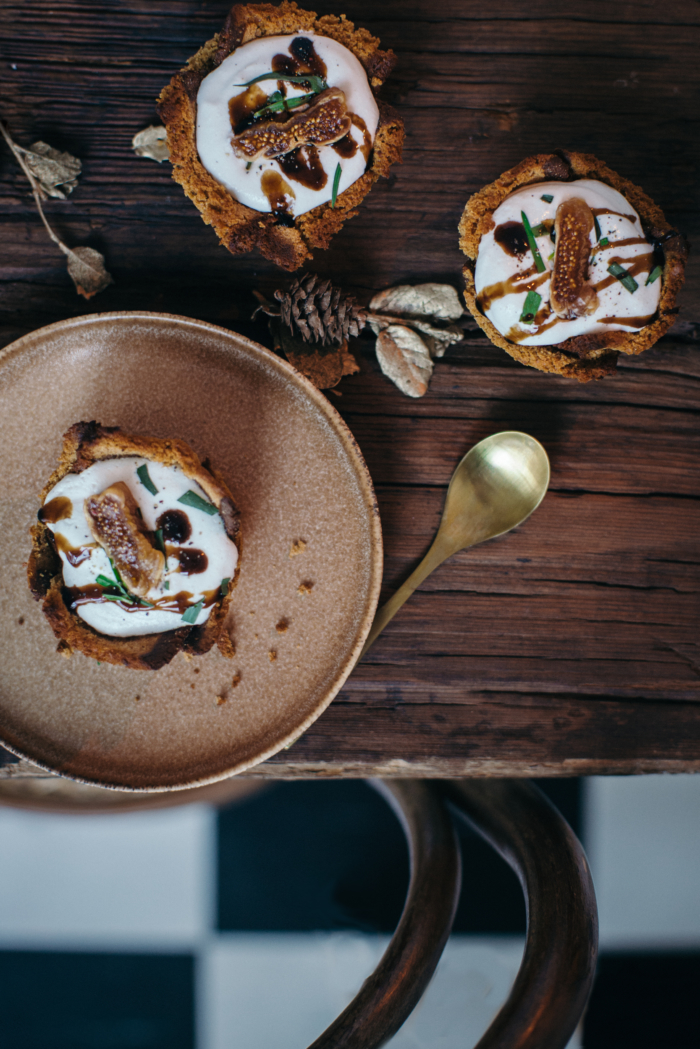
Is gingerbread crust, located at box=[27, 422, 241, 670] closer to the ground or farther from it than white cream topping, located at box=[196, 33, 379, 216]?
closer to the ground

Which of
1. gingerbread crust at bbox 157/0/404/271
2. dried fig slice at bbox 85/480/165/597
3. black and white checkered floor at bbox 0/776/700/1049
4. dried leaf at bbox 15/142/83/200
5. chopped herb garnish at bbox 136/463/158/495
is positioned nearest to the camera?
dried fig slice at bbox 85/480/165/597

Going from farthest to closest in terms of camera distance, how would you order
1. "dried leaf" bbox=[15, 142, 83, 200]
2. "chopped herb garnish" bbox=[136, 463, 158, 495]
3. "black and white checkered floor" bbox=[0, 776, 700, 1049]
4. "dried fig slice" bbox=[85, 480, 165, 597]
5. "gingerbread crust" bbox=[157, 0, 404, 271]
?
1. "black and white checkered floor" bbox=[0, 776, 700, 1049]
2. "dried leaf" bbox=[15, 142, 83, 200]
3. "gingerbread crust" bbox=[157, 0, 404, 271]
4. "chopped herb garnish" bbox=[136, 463, 158, 495]
5. "dried fig slice" bbox=[85, 480, 165, 597]

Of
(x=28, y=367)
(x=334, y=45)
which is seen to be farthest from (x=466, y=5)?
(x=28, y=367)

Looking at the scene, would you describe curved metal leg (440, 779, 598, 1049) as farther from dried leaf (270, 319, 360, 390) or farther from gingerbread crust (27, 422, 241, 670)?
dried leaf (270, 319, 360, 390)

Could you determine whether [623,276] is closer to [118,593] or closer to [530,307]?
[530,307]

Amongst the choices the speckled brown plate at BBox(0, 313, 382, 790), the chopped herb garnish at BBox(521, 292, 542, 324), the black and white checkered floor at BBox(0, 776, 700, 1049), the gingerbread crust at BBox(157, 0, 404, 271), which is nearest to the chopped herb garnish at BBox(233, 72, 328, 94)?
the gingerbread crust at BBox(157, 0, 404, 271)

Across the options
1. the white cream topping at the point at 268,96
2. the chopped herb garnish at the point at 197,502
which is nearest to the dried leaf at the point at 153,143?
the white cream topping at the point at 268,96

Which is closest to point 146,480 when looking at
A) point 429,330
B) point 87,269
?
point 87,269

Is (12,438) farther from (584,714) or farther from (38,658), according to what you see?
(584,714)
